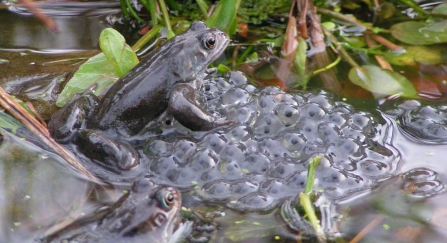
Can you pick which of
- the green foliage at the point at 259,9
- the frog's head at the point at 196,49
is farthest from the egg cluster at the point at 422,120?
the green foliage at the point at 259,9

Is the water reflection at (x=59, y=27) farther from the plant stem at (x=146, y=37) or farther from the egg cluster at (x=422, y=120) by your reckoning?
the egg cluster at (x=422, y=120)

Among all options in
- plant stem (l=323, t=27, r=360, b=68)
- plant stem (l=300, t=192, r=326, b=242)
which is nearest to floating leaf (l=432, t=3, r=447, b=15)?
plant stem (l=323, t=27, r=360, b=68)

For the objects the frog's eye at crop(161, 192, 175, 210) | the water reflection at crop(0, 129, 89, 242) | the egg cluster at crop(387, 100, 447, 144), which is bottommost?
the egg cluster at crop(387, 100, 447, 144)

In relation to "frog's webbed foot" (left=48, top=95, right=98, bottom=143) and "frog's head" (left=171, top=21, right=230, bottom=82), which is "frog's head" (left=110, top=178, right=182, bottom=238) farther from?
"frog's head" (left=171, top=21, right=230, bottom=82)

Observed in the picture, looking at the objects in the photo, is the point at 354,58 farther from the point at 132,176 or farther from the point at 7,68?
the point at 7,68

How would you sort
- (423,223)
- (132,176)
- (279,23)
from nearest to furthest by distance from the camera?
1. (423,223)
2. (132,176)
3. (279,23)

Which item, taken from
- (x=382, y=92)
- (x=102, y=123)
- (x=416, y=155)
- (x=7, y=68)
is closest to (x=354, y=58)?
(x=382, y=92)

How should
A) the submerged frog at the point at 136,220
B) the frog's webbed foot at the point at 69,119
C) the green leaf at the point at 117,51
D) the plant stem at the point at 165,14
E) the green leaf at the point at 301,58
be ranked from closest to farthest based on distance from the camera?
the submerged frog at the point at 136,220
the frog's webbed foot at the point at 69,119
the green leaf at the point at 117,51
the green leaf at the point at 301,58
the plant stem at the point at 165,14
